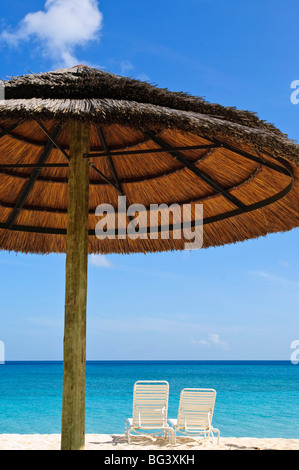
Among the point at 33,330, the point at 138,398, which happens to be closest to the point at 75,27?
the point at 138,398

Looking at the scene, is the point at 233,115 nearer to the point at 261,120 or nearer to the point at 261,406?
the point at 261,120

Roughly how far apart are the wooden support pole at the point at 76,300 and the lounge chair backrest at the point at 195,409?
2.84 m

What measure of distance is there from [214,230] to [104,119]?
82.4 inches

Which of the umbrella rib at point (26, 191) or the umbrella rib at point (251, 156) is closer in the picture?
the umbrella rib at point (251, 156)

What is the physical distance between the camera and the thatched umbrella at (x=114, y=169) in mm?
2402

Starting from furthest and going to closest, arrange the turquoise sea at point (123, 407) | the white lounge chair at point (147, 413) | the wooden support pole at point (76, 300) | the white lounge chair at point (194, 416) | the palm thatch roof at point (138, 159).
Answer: the turquoise sea at point (123, 407), the white lounge chair at point (194, 416), the white lounge chair at point (147, 413), the wooden support pole at point (76, 300), the palm thatch roof at point (138, 159)

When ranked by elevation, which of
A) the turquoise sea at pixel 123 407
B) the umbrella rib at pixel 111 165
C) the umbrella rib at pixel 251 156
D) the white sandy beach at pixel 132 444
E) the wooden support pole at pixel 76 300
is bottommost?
the turquoise sea at pixel 123 407

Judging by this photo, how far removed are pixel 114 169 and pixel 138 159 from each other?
0.74 feet

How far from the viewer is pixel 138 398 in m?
5.11

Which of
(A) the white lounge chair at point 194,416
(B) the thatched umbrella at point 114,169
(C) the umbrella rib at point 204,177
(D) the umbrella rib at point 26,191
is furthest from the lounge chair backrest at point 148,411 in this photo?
(C) the umbrella rib at point 204,177

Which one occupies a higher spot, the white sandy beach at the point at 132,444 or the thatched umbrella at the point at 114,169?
the thatched umbrella at the point at 114,169

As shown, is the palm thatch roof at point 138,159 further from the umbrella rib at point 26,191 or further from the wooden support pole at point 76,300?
the wooden support pole at point 76,300

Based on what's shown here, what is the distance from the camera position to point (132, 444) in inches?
223

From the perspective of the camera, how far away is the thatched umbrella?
240 centimetres
